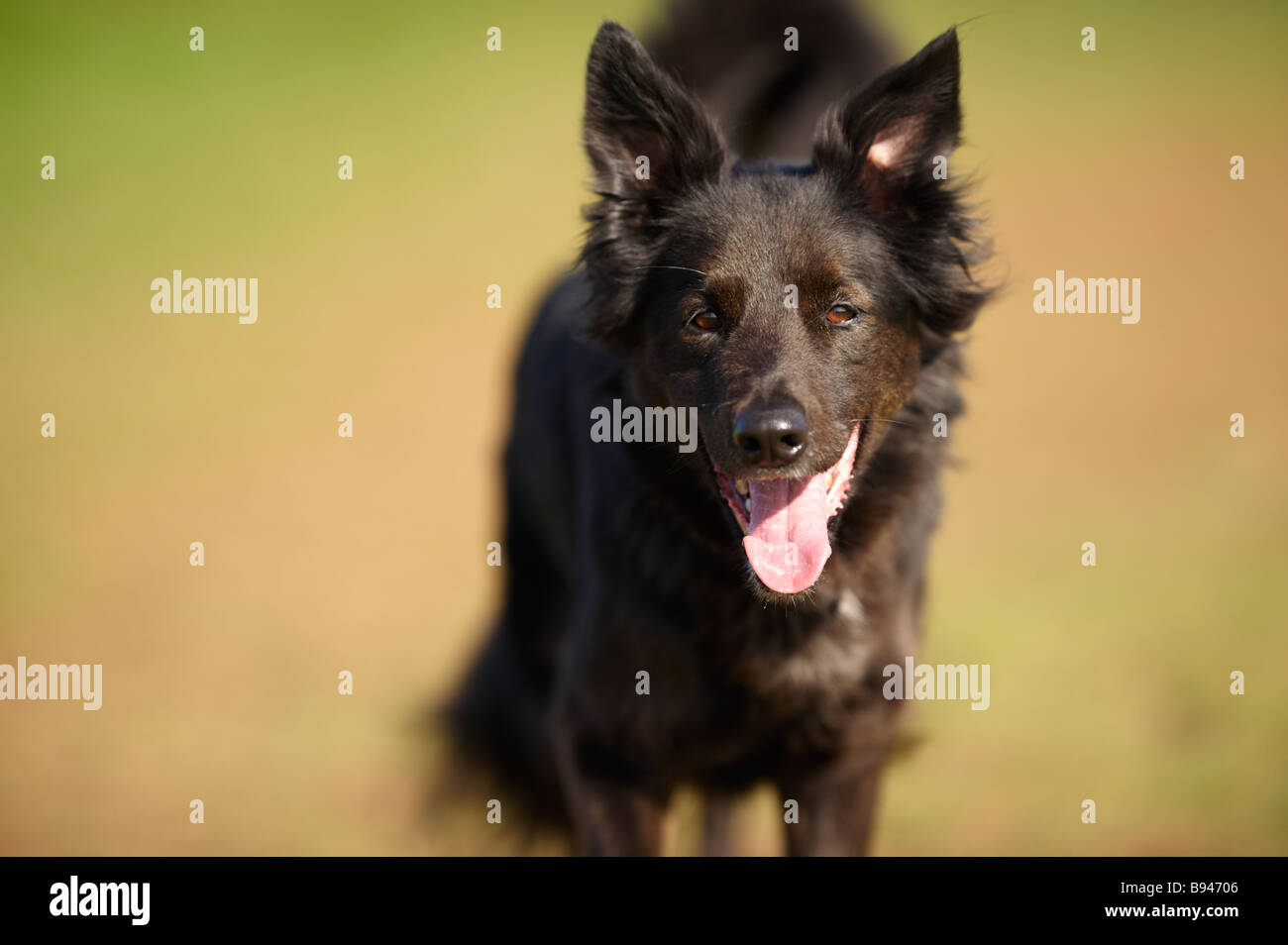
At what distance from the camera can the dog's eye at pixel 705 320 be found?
12.3 feet

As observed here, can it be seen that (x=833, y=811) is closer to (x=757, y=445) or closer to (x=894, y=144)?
(x=757, y=445)

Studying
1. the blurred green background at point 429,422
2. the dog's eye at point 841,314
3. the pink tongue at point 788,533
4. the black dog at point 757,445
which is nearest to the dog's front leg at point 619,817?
the black dog at point 757,445

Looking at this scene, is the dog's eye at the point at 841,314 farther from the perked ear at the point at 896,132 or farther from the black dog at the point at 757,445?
the perked ear at the point at 896,132

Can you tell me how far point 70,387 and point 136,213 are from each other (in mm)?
3972

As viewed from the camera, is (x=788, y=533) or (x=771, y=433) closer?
(x=771, y=433)

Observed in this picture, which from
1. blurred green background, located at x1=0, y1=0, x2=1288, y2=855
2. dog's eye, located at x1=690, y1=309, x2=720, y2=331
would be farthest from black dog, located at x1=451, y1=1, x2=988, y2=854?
blurred green background, located at x1=0, y1=0, x2=1288, y2=855

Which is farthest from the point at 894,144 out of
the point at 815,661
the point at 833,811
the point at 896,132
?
the point at 833,811

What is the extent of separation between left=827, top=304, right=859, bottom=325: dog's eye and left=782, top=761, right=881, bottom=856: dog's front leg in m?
1.53

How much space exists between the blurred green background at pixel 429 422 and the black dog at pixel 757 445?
0.61m

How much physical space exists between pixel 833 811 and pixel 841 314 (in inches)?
67.6

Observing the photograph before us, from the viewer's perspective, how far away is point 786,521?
3.61 m

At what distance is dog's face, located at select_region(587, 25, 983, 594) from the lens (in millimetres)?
3559

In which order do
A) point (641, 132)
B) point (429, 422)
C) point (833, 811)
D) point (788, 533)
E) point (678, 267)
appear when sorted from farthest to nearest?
point (429, 422) → point (833, 811) → point (641, 132) → point (678, 267) → point (788, 533)

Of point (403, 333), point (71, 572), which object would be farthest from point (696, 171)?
point (403, 333)
